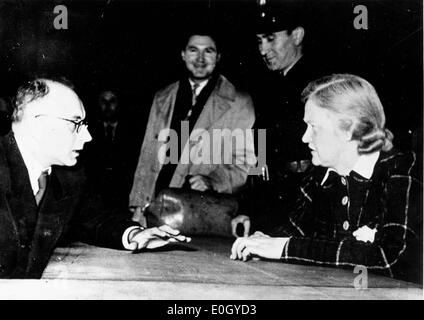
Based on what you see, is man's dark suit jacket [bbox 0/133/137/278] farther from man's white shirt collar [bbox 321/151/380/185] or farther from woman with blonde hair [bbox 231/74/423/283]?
man's white shirt collar [bbox 321/151/380/185]

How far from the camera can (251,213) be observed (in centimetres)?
380

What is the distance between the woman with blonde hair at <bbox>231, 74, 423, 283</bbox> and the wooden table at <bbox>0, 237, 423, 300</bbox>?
94 mm

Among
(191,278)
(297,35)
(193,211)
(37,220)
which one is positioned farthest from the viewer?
(297,35)

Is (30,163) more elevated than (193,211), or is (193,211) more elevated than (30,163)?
(30,163)

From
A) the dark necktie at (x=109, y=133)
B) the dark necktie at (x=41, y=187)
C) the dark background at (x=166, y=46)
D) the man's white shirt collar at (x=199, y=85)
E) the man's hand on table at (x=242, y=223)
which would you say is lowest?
the man's hand on table at (x=242, y=223)

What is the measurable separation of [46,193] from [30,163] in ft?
0.67

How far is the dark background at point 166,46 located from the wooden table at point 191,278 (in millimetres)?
855

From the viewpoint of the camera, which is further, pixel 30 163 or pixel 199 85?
pixel 199 85

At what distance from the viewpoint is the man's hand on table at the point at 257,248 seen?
3.58m

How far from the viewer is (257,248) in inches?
142

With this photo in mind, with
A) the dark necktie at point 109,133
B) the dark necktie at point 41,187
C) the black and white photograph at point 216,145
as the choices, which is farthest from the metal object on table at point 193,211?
the dark necktie at point 41,187

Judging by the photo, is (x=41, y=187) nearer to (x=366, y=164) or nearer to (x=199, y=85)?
(x=199, y=85)

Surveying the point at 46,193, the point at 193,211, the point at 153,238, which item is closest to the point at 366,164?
the point at 193,211

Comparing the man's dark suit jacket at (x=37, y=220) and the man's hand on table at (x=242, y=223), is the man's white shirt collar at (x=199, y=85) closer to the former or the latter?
the man's hand on table at (x=242, y=223)
